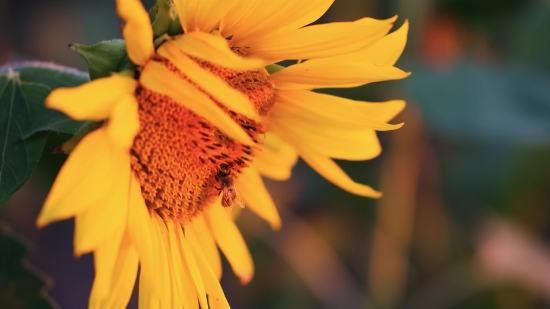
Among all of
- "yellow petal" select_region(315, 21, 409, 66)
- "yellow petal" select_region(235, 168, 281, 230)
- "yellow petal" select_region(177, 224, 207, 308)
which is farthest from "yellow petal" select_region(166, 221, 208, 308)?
"yellow petal" select_region(315, 21, 409, 66)

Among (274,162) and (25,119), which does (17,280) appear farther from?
(274,162)

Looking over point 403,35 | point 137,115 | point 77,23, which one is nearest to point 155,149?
point 137,115

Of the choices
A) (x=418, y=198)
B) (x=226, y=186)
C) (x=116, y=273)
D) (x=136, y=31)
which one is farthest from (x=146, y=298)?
(x=418, y=198)

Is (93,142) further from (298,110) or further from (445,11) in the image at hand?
(445,11)

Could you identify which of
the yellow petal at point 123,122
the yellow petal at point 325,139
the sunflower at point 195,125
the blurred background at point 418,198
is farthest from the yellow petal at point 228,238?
the blurred background at point 418,198

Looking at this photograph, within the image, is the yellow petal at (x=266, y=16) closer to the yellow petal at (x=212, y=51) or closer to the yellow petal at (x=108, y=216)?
the yellow petal at (x=212, y=51)

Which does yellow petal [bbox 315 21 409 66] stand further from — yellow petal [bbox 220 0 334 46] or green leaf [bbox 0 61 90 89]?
green leaf [bbox 0 61 90 89]
